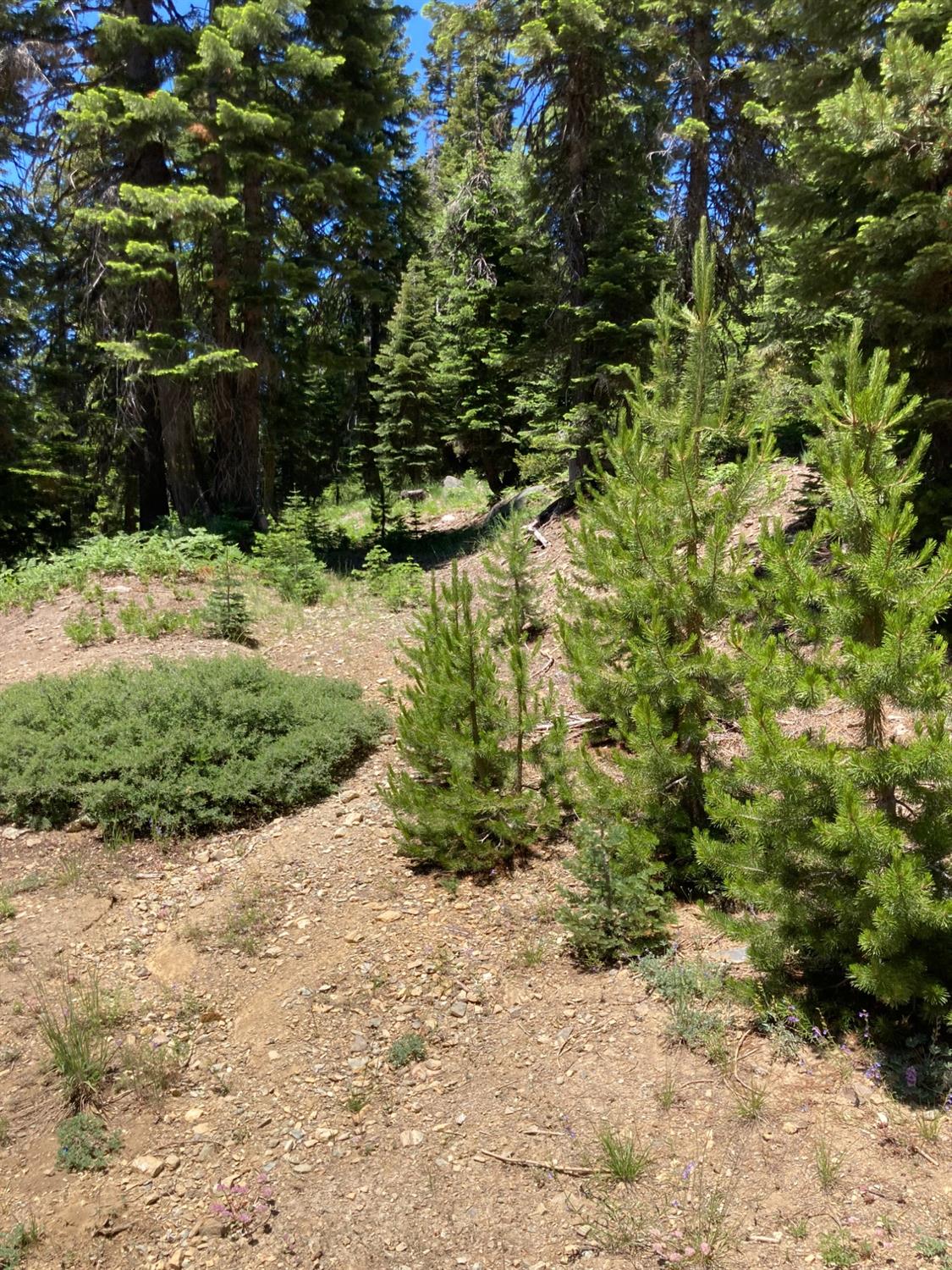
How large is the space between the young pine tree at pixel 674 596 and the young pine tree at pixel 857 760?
75 cm

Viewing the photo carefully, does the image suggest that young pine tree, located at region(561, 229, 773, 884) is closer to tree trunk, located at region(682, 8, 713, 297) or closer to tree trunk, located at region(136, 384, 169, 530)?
tree trunk, located at region(682, 8, 713, 297)

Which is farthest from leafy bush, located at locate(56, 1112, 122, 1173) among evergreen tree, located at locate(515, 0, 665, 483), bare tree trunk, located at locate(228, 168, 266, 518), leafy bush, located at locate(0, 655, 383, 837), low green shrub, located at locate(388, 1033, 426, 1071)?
bare tree trunk, located at locate(228, 168, 266, 518)

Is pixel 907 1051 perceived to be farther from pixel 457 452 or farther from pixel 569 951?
pixel 457 452

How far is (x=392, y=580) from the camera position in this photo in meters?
11.7

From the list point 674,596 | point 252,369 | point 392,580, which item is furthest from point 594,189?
point 674,596

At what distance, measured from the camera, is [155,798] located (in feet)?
19.2

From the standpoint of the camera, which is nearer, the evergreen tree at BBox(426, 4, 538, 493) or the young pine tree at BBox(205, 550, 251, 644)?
the young pine tree at BBox(205, 550, 251, 644)

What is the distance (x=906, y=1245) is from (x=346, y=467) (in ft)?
81.3

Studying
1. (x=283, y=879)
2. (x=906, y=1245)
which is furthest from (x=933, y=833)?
(x=283, y=879)

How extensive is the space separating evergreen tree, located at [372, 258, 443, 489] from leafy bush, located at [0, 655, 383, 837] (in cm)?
1245

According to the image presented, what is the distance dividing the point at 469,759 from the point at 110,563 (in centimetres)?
826

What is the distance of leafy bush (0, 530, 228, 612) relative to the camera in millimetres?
10634

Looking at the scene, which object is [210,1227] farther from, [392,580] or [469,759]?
[392,580]

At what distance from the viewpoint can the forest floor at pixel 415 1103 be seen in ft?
9.21
